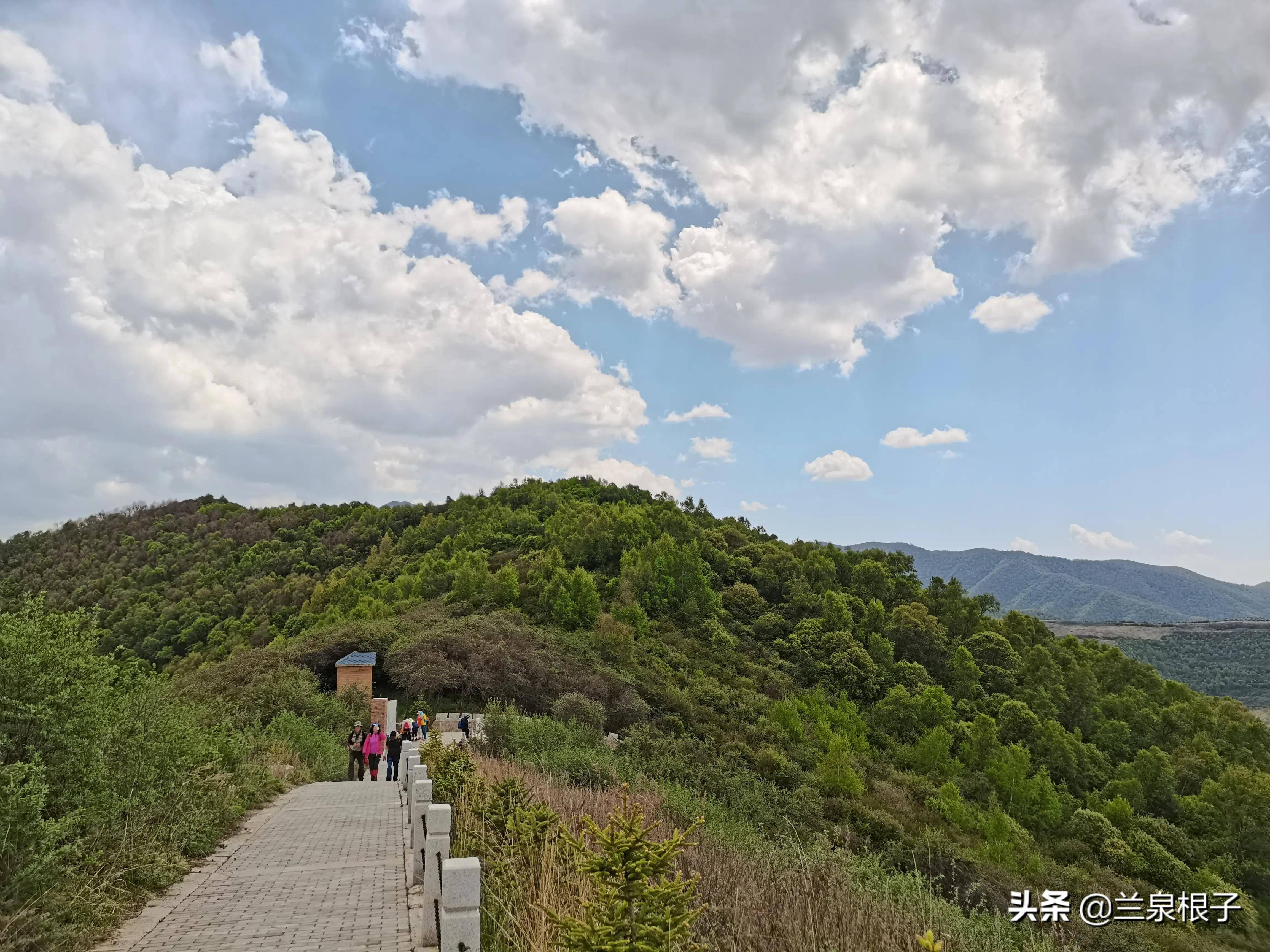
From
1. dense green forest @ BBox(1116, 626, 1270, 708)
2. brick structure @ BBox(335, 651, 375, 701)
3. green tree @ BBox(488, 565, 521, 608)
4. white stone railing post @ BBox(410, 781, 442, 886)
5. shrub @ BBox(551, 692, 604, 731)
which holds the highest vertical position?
green tree @ BBox(488, 565, 521, 608)

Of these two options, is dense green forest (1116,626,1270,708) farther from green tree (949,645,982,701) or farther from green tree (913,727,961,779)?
green tree (913,727,961,779)

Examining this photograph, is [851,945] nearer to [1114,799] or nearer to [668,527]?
[1114,799]

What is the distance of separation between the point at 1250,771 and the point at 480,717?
4434cm

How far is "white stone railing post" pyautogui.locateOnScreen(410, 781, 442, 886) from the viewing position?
711cm

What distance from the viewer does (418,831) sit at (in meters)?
7.11

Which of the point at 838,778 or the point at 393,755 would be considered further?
the point at 838,778

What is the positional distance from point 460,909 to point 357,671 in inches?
1011

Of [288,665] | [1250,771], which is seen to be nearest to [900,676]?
[1250,771]

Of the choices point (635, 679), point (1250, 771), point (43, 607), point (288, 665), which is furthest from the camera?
point (1250, 771)

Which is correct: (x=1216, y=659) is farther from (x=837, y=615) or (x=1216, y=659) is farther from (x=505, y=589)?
(x=505, y=589)

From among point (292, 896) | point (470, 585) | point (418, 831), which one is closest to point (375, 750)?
point (292, 896)

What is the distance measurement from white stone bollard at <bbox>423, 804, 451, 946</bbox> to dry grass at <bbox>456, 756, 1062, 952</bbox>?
0.41m

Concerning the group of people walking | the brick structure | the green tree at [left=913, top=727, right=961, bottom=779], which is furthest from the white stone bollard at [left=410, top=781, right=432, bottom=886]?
the green tree at [left=913, top=727, right=961, bottom=779]

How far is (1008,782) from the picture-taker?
3634 centimetres
